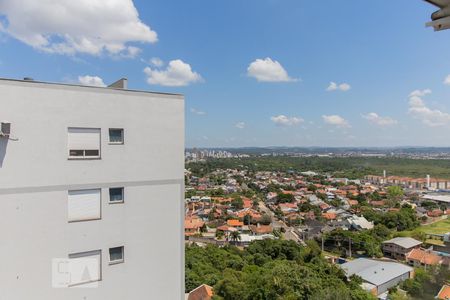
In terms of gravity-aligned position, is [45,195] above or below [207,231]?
above

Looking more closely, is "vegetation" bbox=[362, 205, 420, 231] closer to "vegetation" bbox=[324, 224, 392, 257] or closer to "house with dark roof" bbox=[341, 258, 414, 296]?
"vegetation" bbox=[324, 224, 392, 257]

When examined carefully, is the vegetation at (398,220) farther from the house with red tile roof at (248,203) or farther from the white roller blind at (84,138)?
the white roller blind at (84,138)

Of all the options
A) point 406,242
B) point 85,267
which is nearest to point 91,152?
point 85,267

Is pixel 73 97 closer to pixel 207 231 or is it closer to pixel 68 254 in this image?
pixel 68 254

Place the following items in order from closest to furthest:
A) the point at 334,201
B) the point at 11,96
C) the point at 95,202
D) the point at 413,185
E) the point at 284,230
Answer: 1. the point at 11,96
2. the point at 95,202
3. the point at 284,230
4. the point at 334,201
5. the point at 413,185

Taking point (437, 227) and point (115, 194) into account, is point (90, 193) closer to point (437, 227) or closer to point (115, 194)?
point (115, 194)

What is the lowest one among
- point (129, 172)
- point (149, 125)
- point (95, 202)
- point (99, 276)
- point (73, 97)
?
point (99, 276)

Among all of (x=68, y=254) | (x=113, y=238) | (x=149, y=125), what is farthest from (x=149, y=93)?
(x=68, y=254)
